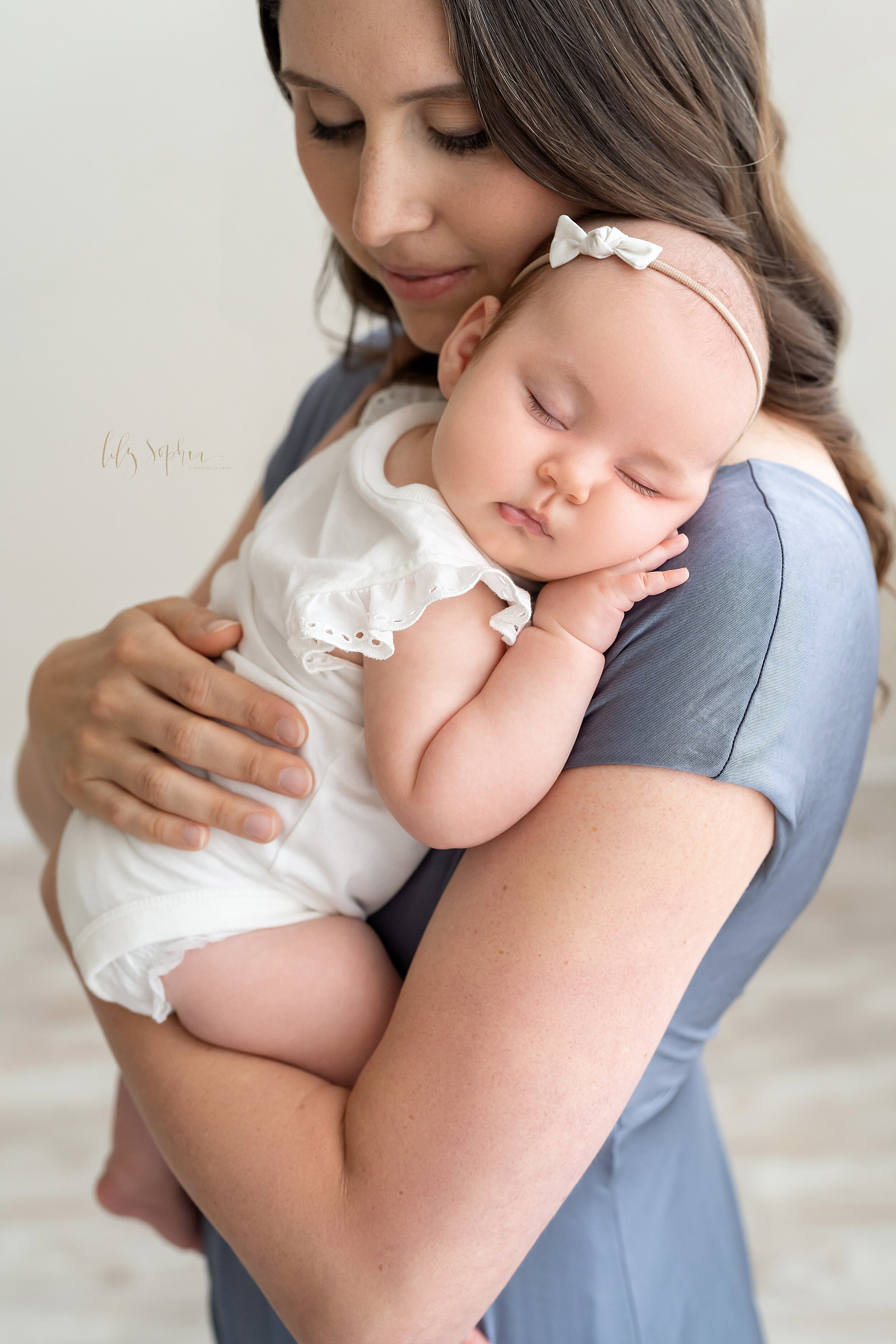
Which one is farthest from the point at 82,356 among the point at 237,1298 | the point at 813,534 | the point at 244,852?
the point at 237,1298

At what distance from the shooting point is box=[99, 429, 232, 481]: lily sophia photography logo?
0.83 m

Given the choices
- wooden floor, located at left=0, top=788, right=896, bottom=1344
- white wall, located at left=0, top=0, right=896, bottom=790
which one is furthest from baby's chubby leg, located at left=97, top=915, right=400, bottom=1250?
wooden floor, located at left=0, top=788, right=896, bottom=1344

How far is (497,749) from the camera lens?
0.76 metres

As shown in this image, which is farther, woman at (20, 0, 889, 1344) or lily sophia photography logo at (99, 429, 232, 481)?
lily sophia photography logo at (99, 429, 232, 481)

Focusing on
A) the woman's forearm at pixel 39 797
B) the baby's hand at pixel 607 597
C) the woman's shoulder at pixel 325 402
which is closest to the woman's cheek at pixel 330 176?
the woman's shoulder at pixel 325 402

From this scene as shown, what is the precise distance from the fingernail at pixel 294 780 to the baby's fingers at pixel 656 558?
0.30 metres

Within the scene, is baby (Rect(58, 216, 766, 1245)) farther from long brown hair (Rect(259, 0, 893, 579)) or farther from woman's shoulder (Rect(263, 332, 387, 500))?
woman's shoulder (Rect(263, 332, 387, 500))

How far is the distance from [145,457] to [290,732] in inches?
9.8

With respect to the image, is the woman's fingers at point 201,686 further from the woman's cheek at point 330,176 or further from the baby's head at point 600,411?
the woman's cheek at point 330,176

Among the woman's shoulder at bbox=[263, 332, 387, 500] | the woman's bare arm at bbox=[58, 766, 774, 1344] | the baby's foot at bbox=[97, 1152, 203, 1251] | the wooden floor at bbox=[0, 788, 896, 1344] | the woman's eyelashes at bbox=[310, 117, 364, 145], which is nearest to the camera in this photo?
the woman's bare arm at bbox=[58, 766, 774, 1344]

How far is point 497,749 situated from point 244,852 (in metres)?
0.28

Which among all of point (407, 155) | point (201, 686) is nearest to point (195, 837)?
point (201, 686)

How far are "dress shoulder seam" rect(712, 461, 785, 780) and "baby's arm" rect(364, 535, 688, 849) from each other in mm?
69

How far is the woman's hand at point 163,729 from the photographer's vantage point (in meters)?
0.90
